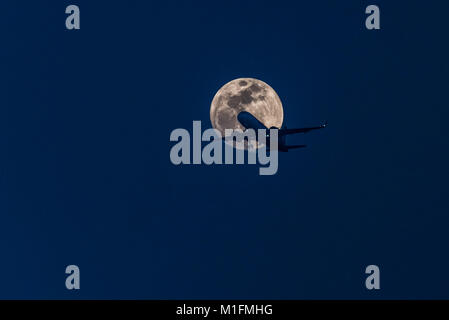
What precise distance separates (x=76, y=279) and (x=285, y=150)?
1081 inches

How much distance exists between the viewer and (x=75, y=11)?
65.0 m

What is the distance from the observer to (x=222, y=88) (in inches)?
2726

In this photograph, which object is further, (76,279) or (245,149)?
(245,149)

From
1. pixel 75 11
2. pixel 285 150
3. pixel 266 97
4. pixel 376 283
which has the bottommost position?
pixel 376 283

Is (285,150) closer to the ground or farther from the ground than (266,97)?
closer to the ground

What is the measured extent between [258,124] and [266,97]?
448 centimetres

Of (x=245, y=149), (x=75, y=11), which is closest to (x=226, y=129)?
(x=245, y=149)

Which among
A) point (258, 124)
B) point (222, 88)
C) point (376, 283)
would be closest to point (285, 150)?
point (258, 124)

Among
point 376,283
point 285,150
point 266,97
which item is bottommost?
point 376,283
